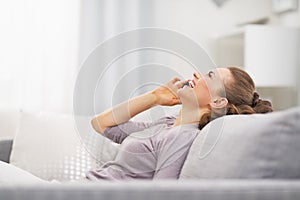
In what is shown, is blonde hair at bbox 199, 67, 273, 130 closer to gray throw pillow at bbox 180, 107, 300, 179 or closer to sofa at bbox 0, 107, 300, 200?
sofa at bbox 0, 107, 300, 200

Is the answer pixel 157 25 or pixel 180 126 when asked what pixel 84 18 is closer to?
pixel 157 25

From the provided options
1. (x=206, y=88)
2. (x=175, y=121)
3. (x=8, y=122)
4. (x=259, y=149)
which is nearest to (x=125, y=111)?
(x=175, y=121)

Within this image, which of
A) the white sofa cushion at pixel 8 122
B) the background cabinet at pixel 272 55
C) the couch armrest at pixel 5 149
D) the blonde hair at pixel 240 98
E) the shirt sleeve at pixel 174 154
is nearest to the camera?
the shirt sleeve at pixel 174 154

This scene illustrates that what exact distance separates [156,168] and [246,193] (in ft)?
1.97

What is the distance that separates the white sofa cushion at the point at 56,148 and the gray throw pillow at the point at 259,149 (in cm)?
86

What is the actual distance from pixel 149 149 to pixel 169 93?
20 cm

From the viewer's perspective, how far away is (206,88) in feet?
4.83

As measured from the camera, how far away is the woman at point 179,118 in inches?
54.3

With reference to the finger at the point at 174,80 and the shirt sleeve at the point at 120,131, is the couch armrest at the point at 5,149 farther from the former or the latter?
the finger at the point at 174,80

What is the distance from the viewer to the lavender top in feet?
4.39

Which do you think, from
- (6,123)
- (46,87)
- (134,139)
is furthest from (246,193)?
(46,87)

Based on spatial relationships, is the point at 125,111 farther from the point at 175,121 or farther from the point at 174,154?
the point at 174,154

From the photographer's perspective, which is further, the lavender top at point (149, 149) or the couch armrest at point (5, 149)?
the couch armrest at point (5, 149)

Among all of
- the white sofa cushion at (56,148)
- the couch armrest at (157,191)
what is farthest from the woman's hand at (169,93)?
the couch armrest at (157,191)
